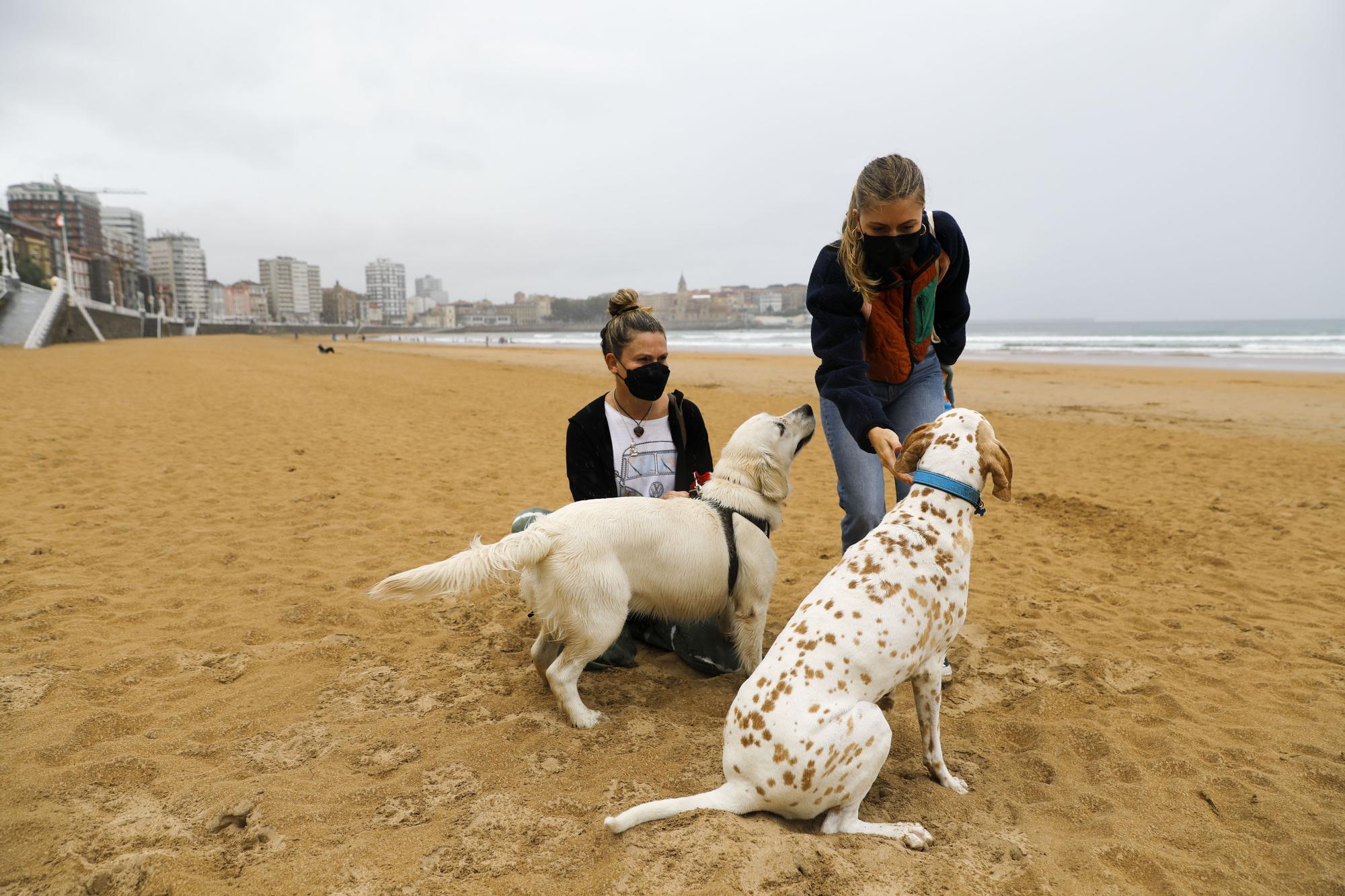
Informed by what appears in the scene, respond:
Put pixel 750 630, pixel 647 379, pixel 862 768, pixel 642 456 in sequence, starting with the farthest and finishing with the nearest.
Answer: pixel 642 456 < pixel 647 379 < pixel 750 630 < pixel 862 768

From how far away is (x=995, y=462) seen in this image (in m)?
2.87

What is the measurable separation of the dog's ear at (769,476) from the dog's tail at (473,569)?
127cm

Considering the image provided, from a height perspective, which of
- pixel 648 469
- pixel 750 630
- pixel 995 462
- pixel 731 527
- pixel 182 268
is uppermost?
pixel 182 268

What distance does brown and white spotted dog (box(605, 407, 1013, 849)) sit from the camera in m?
2.41

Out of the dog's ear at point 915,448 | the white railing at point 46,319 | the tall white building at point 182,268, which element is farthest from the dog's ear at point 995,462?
the tall white building at point 182,268

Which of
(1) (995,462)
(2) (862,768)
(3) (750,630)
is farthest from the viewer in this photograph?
(3) (750,630)

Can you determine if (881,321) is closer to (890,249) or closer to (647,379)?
(890,249)

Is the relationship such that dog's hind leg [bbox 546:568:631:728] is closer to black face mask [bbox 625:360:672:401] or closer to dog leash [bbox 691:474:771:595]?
dog leash [bbox 691:474:771:595]

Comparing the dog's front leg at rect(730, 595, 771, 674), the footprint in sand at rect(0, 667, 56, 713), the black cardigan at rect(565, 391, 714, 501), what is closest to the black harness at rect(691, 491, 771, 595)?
the dog's front leg at rect(730, 595, 771, 674)

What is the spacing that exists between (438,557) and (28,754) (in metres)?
3.05

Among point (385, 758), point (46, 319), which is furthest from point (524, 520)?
point (46, 319)

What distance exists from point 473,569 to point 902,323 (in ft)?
8.25

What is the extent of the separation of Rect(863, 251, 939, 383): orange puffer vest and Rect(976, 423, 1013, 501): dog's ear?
0.77 metres

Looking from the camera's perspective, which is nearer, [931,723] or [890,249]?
[931,723]
